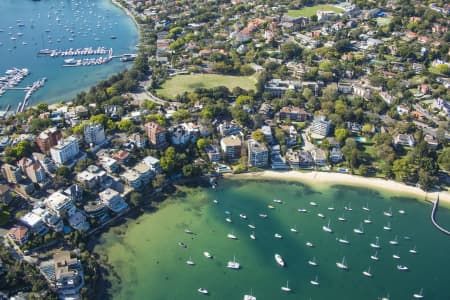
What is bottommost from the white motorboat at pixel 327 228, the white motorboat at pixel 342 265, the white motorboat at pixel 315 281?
the white motorboat at pixel 315 281

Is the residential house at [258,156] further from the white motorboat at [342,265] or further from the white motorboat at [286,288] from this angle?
the white motorboat at [286,288]

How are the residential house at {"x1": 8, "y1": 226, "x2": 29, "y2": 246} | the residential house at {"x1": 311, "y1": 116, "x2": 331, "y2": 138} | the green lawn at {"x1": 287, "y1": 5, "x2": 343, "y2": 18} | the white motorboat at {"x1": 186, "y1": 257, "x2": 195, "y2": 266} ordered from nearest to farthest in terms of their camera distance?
the residential house at {"x1": 8, "y1": 226, "x2": 29, "y2": 246}
the white motorboat at {"x1": 186, "y1": 257, "x2": 195, "y2": 266}
the residential house at {"x1": 311, "y1": 116, "x2": 331, "y2": 138}
the green lawn at {"x1": 287, "y1": 5, "x2": 343, "y2": 18}

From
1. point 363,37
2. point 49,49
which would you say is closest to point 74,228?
point 49,49

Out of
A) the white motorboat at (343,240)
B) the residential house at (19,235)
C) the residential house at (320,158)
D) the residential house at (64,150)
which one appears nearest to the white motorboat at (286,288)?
the white motorboat at (343,240)

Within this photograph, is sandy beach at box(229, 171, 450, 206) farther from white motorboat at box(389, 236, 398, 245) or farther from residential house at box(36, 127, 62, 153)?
residential house at box(36, 127, 62, 153)

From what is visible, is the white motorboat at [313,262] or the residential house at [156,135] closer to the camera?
the white motorboat at [313,262]

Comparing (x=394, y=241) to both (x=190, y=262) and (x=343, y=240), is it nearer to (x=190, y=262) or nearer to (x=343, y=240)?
(x=343, y=240)

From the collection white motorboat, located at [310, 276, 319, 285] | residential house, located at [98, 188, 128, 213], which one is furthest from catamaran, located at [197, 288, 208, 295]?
residential house, located at [98, 188, 128, 213]
